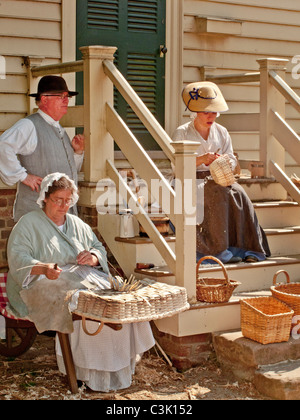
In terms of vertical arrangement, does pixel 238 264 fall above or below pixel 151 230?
below

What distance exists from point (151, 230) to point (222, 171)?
832 millimetres

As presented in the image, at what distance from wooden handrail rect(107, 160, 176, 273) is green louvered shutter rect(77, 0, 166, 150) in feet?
5.91

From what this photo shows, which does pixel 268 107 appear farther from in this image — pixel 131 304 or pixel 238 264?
pixel 131 304

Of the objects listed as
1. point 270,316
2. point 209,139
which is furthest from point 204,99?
point 270,316

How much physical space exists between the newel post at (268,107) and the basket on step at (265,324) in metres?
2.09

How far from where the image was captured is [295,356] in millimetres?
5156

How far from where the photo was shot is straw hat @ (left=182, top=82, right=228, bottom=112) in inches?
241

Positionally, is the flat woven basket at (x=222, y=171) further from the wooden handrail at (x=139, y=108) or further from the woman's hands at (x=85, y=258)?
the woman's hands at (x=85, y=258)

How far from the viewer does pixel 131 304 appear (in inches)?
184

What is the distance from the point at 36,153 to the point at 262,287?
6.69ft

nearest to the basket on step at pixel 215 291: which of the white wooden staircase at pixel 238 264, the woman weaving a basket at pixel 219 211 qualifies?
the white wooden staircase at pixel 238 264

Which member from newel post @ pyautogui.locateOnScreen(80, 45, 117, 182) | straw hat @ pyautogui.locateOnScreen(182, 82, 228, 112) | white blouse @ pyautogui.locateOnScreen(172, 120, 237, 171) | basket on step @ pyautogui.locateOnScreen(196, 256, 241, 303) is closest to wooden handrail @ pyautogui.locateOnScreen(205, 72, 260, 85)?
white blouse @ pyautogui.locateOnScreen(172, 120, 237, 171)
